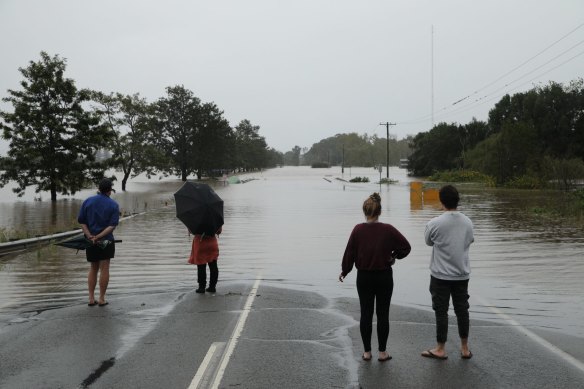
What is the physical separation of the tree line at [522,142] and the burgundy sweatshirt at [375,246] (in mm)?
31395

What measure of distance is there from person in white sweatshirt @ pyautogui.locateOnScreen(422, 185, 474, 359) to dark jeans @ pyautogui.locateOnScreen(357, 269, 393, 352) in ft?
1.75

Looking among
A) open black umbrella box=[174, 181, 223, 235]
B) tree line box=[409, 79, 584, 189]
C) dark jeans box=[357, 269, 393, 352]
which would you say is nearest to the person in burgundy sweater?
dark jeans box=[357, 269, 393, 352]

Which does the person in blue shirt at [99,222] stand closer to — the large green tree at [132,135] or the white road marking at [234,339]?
the white road marking at [234,339]

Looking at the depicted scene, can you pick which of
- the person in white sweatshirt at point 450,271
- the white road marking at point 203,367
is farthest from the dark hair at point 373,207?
the white road marking at point 203,367

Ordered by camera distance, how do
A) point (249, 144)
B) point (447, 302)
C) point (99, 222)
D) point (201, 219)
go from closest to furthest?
point (447, 302)
point (99, 222)
point (201, 219)
point (249, 144)

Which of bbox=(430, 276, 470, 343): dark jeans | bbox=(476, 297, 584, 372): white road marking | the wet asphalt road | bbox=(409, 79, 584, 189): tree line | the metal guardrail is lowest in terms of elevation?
bbox=(476, 297, 584, 372): white road marking

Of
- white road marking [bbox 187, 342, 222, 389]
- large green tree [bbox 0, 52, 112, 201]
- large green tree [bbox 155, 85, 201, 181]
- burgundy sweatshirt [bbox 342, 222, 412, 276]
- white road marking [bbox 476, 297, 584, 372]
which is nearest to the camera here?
white road marking [bbox 187, 342, 222, 389]

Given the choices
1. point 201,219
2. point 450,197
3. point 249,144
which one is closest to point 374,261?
point 450,197

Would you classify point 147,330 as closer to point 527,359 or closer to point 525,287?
point 527,359

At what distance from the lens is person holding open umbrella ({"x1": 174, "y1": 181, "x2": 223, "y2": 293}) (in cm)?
875

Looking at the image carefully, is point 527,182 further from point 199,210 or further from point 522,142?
point 199,210

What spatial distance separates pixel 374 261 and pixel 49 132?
35.8 meters

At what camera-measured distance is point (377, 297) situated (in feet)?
18.6

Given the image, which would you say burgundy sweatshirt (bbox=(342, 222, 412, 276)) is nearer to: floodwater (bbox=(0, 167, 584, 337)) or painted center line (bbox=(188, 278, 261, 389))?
painted center line (bbox=(188, 278, 261, 389))
